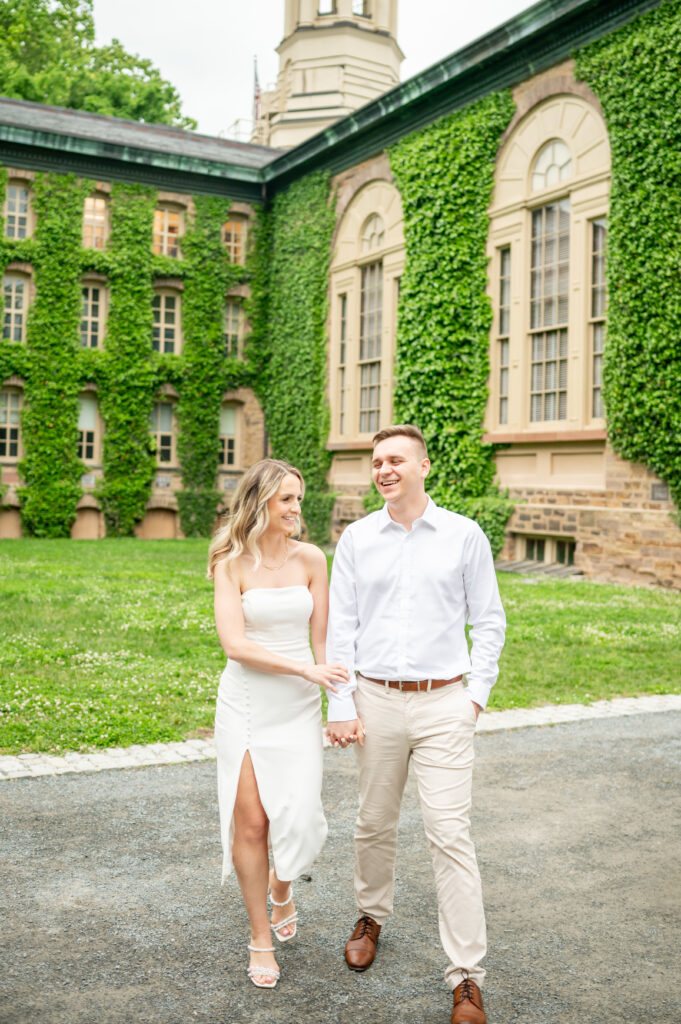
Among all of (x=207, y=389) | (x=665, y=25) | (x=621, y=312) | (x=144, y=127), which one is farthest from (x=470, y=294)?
(x=144, y=127)

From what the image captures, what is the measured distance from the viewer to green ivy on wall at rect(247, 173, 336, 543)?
2720cm

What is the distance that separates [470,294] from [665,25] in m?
6.39

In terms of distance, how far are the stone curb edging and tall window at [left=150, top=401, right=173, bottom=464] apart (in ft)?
72.8

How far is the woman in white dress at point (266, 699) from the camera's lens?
148 inches

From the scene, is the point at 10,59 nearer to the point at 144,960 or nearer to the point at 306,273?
the point at 306,273

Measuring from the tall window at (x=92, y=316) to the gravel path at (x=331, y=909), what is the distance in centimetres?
2382

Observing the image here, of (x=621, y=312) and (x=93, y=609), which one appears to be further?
(x=621, y=312)

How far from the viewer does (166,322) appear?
2975 centimetres

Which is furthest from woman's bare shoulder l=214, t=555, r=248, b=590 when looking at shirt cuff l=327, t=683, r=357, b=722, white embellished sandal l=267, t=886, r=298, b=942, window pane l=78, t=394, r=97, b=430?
window pane l=78, t=394, r=97, b=430

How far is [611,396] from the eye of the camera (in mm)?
17688

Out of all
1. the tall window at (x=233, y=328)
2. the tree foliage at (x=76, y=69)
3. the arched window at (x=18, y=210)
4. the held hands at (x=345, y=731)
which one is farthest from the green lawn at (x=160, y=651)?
the tree foliage at (x=76, y=69)

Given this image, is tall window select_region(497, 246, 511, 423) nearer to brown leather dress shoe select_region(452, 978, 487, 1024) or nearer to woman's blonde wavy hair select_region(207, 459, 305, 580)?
woman's blonde wavy hair select_region(207, 459, 305, 580)

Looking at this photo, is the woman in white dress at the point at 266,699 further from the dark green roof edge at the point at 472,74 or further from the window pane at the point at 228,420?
the window pane at the point at 228,420

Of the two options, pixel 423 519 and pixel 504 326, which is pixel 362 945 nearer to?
pixel 423 519
